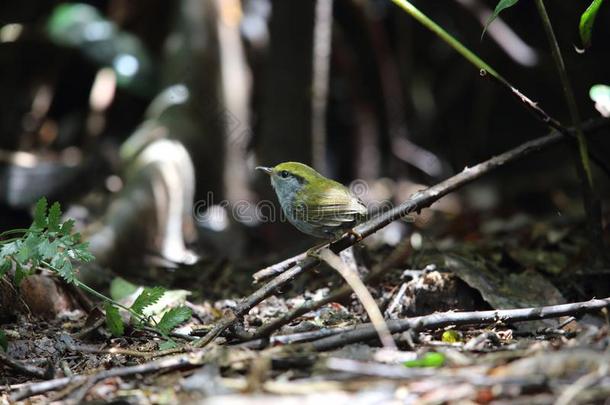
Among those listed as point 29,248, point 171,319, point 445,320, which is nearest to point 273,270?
point 171,319

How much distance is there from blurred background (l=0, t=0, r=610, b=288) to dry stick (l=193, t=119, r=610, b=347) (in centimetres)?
149

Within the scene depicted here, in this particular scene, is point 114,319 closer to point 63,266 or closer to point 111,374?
point 63,266

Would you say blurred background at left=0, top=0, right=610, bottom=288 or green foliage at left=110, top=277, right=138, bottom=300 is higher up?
blurred background at left=0, top=0, right=610, bottom=288

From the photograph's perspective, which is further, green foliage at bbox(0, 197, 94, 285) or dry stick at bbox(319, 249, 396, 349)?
green foliage at bbox(0, 197, 94, 285)

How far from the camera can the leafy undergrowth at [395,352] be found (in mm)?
1814

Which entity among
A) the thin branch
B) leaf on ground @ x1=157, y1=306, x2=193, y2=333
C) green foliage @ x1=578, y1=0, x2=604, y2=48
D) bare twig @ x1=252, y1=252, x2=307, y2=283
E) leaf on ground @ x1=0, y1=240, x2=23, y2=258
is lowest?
leaf on ground @ x1=157, y1=306, x2=193, y2=333

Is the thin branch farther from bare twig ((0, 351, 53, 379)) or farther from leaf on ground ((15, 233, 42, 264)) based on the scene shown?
Answer: bare twig ((0, 351, 53, 379))

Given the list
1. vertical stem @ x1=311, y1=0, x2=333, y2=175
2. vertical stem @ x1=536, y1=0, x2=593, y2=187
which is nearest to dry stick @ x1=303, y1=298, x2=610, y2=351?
vertical stem @ x1=536, y1=0, x2=593, y2=187

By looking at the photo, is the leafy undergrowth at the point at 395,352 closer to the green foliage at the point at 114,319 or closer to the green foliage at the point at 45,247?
the green foliage at the point at 114,319

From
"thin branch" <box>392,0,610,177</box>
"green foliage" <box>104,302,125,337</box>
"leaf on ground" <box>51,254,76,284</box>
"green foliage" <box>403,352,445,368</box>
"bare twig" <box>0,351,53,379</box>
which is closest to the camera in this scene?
"green foliage" <box>403,352,445,368</box>

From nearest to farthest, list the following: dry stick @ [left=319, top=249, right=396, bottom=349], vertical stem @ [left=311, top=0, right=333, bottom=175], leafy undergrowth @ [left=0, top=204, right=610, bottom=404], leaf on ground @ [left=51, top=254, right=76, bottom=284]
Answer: leafy undergrowth @ [left=0, top=204, right=610, bottom=404] → dry stick @ [left=319, top=249, right=396, bottom=349] → leaf on ground @ [left=51, top=254, right=76, bottom=284] → vertical stem @ [left=311, top=0, right=333, bottom=175]

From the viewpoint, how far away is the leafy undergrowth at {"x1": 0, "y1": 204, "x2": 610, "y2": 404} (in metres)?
1.81

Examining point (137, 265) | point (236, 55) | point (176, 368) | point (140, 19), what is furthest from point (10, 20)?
point (176, 368)

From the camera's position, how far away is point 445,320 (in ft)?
7.91
